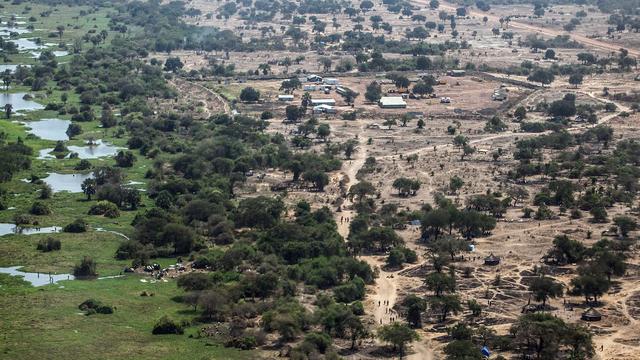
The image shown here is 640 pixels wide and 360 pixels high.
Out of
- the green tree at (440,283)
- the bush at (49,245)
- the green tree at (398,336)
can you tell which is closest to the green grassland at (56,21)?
the bush at (49,245)

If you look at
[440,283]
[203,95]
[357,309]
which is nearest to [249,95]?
[203,95]

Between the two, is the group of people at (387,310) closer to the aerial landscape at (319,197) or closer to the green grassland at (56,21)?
the aerial landscape at (319,197)

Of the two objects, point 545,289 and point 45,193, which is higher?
point 545,289

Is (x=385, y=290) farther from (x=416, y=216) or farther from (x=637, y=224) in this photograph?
(x=637, y=224)

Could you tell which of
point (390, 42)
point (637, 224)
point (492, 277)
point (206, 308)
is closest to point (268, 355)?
point (206, 308)

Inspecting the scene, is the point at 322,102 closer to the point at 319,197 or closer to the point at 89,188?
the point at 319,197

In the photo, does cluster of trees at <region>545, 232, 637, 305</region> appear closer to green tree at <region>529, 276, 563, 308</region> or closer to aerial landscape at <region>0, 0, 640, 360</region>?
aerial landscape at <region>0, 0, 640, 360</region>
